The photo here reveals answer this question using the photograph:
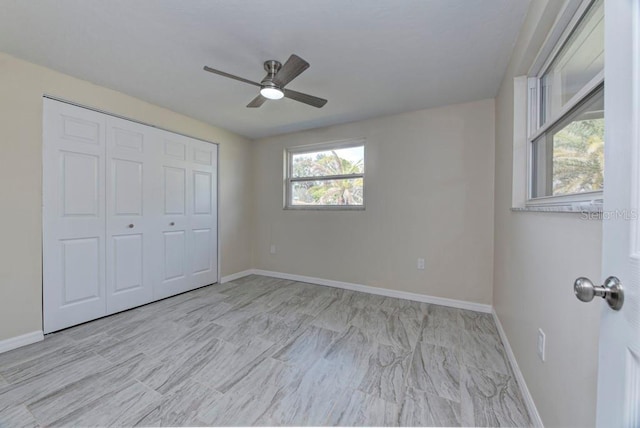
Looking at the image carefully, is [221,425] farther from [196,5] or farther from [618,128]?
[196,5]

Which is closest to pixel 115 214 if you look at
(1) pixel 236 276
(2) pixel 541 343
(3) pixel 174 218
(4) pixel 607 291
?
(3) pixel 174 218

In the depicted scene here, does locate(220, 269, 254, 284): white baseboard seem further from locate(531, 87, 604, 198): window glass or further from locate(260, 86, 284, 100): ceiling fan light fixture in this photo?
locate(531, 87, 604, 198): window glass

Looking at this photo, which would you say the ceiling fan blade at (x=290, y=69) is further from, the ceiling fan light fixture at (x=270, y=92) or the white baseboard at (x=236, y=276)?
the white baseboard at (x=236, y=276)

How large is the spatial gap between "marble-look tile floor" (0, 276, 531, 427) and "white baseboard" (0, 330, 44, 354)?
0.23ft

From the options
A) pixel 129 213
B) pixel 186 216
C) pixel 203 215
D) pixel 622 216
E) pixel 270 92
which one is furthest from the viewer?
pixel 203 215

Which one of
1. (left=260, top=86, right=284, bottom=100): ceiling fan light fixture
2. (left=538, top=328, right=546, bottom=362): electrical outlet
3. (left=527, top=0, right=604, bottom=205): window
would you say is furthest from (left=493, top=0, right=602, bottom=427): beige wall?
(left=260, top=86, right=284, bottom=100): ceiling fan light fixture

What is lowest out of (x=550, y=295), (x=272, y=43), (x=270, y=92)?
(x=550, y=295)

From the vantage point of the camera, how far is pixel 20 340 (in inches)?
77.4

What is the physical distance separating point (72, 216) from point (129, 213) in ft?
1.50

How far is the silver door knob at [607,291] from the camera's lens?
0.52 m

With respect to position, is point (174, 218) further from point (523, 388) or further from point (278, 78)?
point (523, 388)

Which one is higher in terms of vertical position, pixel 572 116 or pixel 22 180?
pixel 572 116

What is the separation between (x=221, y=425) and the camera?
1.26 metres

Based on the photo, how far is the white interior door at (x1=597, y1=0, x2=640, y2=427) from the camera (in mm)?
479
